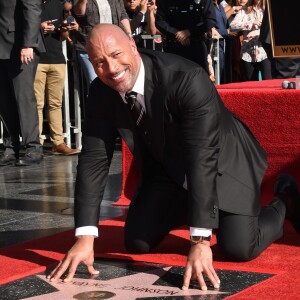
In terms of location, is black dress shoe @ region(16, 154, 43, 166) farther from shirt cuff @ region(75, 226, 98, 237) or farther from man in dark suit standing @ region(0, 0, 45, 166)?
shirt cuff @ region(75, 226, 98, 237)

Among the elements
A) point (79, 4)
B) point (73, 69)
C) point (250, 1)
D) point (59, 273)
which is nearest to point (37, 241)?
point (59, 273)

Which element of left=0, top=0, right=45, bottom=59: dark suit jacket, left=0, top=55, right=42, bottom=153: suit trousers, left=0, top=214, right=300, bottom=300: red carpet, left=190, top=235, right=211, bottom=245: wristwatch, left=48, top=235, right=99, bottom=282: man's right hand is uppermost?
left=0, top=0, right=45, bottom=59: dark suit jacket

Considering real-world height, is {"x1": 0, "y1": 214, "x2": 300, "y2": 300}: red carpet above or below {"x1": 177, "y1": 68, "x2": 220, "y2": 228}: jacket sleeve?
below

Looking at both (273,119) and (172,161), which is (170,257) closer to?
(172,161)

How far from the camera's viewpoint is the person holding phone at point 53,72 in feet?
32.1

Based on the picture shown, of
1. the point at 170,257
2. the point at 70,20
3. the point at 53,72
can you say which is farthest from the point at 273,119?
the point at 53,72

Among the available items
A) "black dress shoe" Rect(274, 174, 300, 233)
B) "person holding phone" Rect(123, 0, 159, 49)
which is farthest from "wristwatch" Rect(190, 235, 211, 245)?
"person holding phone" Rect(123, 0, 159, 49)

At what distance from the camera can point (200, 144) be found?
13.9 ft

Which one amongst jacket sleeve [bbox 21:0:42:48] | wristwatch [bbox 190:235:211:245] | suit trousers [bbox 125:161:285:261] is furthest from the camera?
jacket sleeve [bbox 21:0:42:48]

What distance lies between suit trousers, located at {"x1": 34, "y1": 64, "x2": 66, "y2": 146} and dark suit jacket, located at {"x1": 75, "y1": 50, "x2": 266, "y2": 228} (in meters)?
5.09

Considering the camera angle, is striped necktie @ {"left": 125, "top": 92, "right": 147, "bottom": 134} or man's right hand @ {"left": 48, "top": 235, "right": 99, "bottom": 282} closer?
man's right hand @ {"left": 48, "top": 235, "right": 99, "bottom": 282}

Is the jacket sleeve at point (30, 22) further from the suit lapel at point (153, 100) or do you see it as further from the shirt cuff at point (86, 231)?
the shirt cuff at point (86, 231)

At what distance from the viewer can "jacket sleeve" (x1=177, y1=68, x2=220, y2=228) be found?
4.15 meters

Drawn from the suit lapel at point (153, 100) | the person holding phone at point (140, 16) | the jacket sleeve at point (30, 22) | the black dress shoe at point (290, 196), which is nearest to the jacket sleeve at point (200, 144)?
the suit lapel at point (153, 100)
